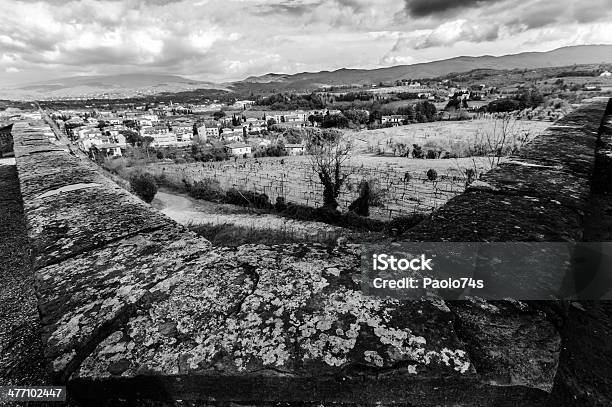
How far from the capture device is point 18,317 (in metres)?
1.48

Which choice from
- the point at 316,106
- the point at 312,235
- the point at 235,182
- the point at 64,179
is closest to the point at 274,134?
the point at 316,106

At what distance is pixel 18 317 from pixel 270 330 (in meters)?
1.26

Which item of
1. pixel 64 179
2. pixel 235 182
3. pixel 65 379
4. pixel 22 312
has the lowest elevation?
pixel 235 182

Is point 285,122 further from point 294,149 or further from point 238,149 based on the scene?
point 294,149

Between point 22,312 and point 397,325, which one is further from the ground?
point 397,325

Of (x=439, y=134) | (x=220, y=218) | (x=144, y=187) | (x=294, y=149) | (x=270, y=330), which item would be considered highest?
(x=270, y=330)

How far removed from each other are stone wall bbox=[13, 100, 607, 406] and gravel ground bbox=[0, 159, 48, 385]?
0.23 metres

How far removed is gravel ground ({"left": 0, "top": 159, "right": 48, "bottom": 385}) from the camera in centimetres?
120

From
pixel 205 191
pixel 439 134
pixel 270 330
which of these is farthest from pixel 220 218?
pixel 439 134

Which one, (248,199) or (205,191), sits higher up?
(205,191)

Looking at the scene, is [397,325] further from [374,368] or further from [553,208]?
[553,208]

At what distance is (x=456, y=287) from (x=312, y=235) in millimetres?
15672

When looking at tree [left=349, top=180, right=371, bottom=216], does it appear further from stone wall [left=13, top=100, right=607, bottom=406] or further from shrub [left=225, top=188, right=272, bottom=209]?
stone wall [left=13, top=100, right=607, bottom=406]

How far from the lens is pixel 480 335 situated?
3.13ft
